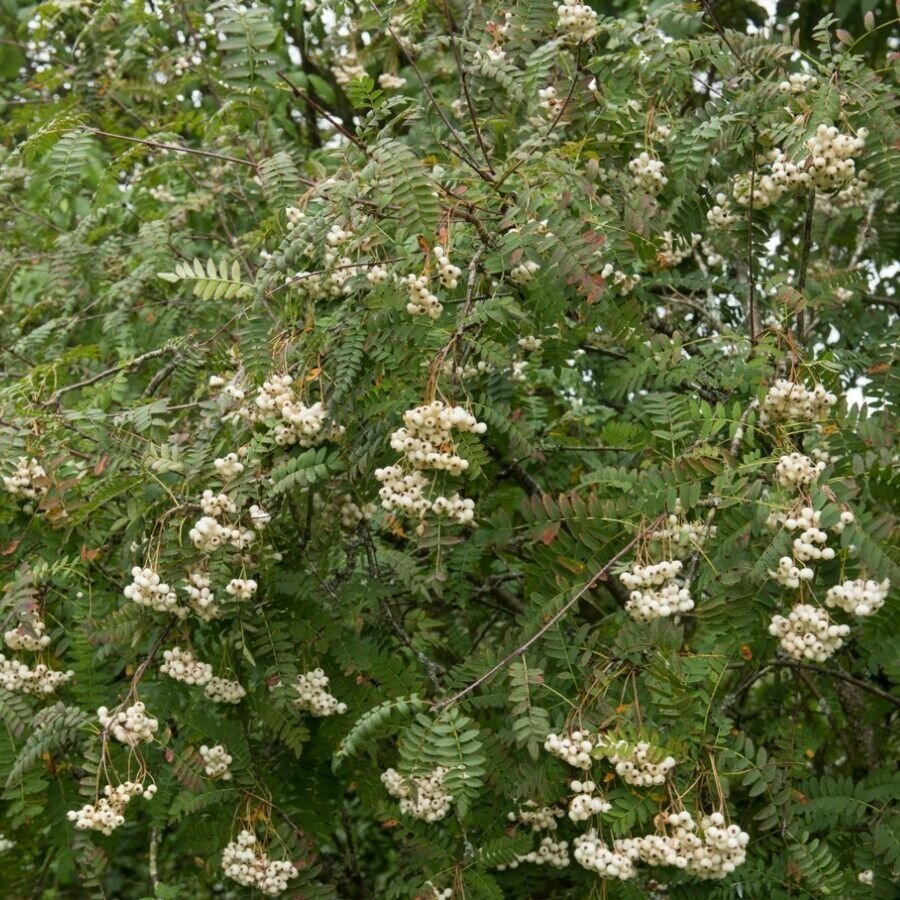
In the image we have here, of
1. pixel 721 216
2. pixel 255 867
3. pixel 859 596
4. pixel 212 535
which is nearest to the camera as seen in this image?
pixel 859 596

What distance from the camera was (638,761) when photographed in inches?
99.1

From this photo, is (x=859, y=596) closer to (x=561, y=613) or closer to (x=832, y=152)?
(x=561, y=613)

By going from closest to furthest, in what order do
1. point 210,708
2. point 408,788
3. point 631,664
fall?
1. point 631,664
2. point 408,788
3. point 210,708

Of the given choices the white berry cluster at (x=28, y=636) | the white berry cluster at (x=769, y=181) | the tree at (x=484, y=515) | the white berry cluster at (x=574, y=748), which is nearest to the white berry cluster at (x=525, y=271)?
the tree at (x=484, y=515)

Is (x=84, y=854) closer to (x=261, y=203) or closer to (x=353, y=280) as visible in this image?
(x=353, y=280)

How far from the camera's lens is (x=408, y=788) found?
2.92m

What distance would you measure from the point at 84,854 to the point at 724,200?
247 centimetres

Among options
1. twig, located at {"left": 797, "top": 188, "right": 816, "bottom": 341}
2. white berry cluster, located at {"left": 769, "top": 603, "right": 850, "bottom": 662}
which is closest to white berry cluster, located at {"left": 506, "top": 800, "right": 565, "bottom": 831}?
white berry cluster, located at {"left": 769, "top": 603, "right": 850, "bottom": 662}

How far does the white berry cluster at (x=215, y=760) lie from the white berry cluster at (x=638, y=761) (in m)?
1.07

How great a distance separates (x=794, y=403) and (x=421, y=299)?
88 cm

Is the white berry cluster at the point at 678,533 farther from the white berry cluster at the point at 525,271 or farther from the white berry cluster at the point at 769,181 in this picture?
the white berry cluster at the point at 769,181

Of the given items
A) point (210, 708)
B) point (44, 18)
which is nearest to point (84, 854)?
point (210, 708)

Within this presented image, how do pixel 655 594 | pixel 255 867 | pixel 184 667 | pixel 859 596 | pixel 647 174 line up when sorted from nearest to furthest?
1. pixel 859 596
2. pixel 655 594
3. pixel 184 667
4. pixel 255 867
5. pixel 647 174

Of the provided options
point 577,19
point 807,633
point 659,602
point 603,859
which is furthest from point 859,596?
point 577,19
